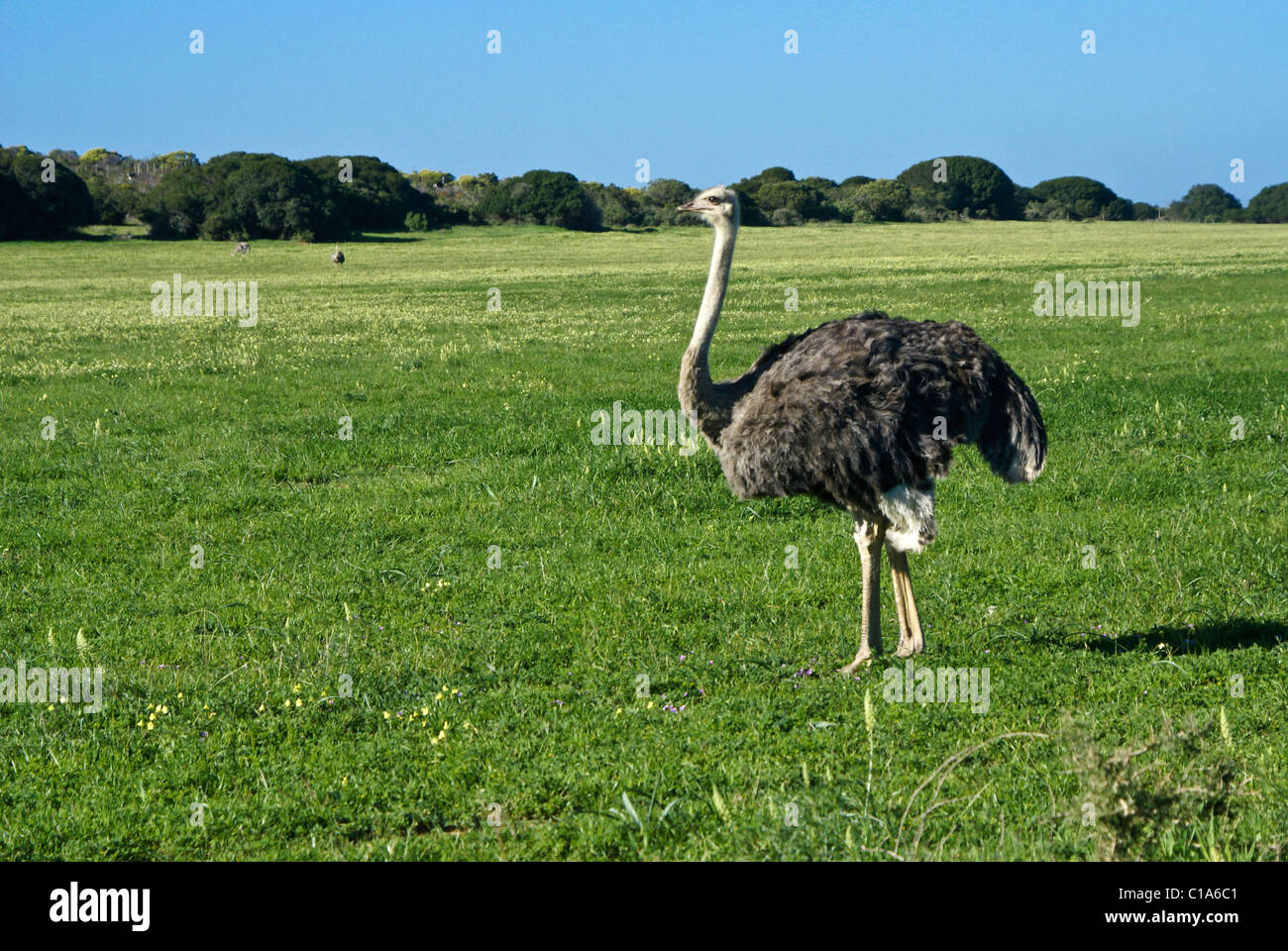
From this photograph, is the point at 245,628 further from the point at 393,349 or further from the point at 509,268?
the point at 509,268

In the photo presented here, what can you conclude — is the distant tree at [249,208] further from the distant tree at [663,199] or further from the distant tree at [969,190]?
the distant tree at [969,190]

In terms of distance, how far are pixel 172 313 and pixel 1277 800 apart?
33.3 meters

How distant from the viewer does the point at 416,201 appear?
304 ft

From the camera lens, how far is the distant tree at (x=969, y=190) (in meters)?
109

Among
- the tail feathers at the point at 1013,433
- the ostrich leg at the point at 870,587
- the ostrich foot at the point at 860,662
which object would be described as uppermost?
the tail feathers at the point at 1013,433

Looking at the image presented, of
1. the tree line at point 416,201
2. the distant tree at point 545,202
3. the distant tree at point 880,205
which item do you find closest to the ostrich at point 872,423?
the tree line at point 416,201

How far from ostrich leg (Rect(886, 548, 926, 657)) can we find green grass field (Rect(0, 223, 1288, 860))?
0.98ft

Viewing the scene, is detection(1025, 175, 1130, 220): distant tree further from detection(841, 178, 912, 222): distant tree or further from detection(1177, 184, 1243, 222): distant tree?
detection(841, 178, 912, 222): distant tree

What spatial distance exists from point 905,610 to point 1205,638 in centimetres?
188

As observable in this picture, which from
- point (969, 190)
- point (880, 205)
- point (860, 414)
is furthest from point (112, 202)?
point (860, 414)

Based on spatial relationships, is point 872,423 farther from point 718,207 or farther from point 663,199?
point 663,199

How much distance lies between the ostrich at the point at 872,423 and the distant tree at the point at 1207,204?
129 metres

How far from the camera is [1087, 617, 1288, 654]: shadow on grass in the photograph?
7578mm
